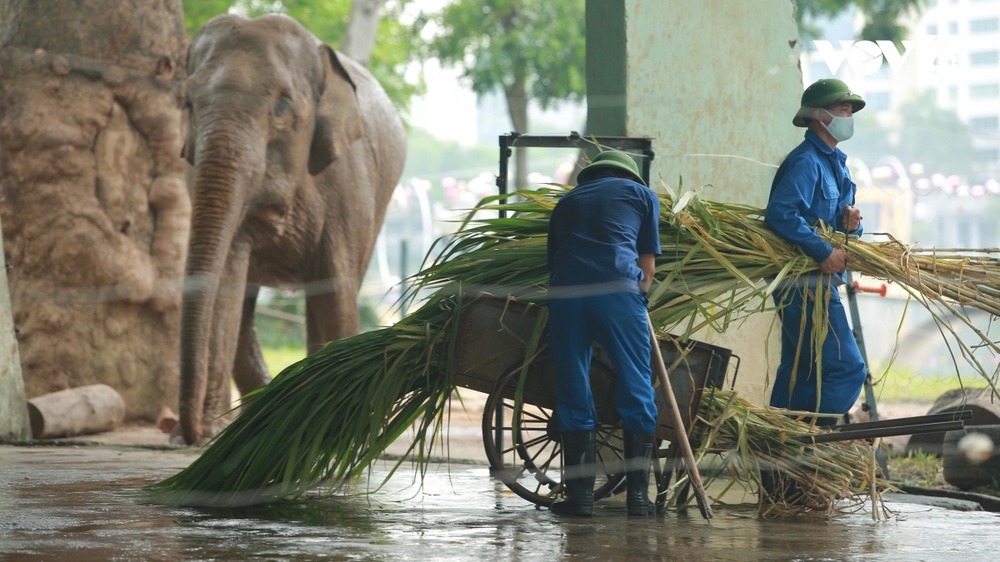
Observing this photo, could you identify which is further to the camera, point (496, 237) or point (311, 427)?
point (496, 237)

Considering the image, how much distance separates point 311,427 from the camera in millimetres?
5203

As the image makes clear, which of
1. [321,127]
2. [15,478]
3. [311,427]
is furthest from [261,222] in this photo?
[311,427]

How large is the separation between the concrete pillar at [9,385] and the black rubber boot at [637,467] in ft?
14.4

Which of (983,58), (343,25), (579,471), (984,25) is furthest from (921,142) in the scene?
(579,471)

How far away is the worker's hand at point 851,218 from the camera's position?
549 cm

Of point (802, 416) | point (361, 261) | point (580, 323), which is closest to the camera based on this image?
point (580, 323)

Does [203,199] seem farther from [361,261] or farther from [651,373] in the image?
[651,373]

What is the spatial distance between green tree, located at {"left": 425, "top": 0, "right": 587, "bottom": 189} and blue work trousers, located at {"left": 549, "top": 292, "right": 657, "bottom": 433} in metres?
14.3

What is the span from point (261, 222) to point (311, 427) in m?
3.34

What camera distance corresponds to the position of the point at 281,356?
794 inches

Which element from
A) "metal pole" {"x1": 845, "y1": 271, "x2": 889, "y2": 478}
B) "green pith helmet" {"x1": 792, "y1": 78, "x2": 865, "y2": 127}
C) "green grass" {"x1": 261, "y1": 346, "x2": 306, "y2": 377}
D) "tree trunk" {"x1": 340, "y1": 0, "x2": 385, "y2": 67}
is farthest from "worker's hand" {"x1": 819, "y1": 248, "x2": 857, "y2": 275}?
"green grass" {"x1": 261, "y1": 346, "x2": 306, "y2": 377}

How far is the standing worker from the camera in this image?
5000mm

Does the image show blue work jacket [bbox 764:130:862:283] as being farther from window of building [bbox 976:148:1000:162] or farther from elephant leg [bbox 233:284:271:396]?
window of building [bbox 976:148:1000:162]

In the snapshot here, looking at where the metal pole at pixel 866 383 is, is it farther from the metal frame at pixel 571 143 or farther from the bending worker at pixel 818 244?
the metal frame at pixel 571 143
